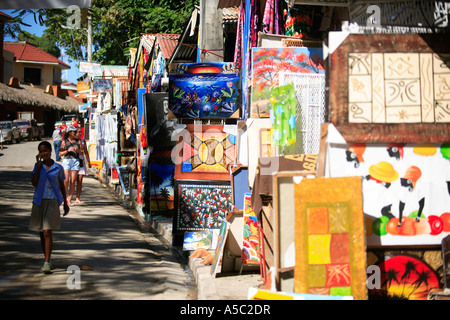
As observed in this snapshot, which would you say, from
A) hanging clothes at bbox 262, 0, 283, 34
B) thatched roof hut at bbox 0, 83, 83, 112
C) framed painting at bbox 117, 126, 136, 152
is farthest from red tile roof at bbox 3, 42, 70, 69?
hanging clothes at bbox 262, 0, 283, 34

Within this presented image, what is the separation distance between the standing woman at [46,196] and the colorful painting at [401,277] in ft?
13.9

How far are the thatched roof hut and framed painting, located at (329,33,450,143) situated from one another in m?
37.8

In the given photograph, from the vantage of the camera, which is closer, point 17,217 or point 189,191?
point 189,191

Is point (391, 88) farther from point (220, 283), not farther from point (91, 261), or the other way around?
point (91, 261)

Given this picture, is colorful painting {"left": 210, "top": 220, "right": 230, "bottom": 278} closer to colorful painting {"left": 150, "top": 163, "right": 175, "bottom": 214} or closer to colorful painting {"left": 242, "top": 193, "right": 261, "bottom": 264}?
colorful painting {"left": 242, "top": 193, "right": 261, "bottom": 264}

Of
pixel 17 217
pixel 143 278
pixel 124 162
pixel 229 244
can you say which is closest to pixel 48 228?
pixel 143 278

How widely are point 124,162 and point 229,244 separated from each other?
11.4 meters

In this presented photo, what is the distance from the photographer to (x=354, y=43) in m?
4.95

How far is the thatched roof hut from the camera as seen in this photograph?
40812 millimetres

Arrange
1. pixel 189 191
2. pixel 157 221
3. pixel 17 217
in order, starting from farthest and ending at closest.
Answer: pixel 157 221, pixel 17 217, pixel 189 191

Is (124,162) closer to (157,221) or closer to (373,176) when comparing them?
(157,221)

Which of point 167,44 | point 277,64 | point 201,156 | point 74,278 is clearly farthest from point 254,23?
point 167,44

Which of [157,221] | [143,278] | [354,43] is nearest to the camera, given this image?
[354,43]

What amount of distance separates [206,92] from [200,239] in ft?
9.45
